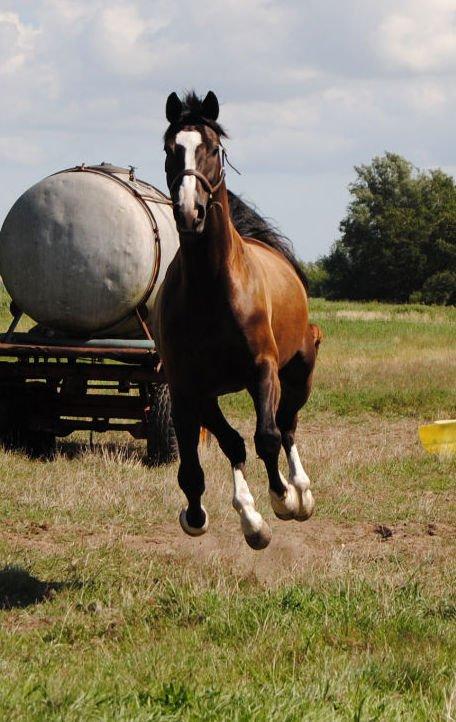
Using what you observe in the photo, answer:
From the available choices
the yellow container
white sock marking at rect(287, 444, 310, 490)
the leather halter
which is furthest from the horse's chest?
the yellow container

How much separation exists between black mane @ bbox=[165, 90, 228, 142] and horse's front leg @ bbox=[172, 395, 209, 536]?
5.06 ft

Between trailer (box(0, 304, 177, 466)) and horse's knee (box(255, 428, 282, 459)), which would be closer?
horse's knee (box(255, 428, 282, 459))

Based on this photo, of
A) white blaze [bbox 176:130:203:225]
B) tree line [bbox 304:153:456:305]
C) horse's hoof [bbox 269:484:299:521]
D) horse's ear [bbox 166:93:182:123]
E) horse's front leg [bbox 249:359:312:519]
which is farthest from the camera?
tree line [bbox 304:153:456:305]

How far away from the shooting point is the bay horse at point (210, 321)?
5.96 m

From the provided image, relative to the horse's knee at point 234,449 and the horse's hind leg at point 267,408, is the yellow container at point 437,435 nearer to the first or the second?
the horse's knee at point 234,449

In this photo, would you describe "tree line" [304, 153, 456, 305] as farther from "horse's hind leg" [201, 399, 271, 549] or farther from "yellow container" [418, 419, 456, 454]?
"horse's hind leg" [201, 399, 271, 549]

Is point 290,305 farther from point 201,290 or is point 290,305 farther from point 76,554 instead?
point 76,554

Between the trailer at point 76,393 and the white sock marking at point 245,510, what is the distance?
4926mm

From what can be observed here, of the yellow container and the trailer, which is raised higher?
the trailer

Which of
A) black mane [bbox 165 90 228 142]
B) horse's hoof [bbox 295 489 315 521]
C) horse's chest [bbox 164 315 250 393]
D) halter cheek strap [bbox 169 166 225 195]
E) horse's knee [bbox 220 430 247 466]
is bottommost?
horse's hoof [bbox 295 489 315 521]

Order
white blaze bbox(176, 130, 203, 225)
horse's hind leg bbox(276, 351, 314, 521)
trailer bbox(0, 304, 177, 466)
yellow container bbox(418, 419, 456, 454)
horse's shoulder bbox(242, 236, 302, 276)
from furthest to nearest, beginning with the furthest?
yellow container bbox(418, 419, 456, 454), trailer bbox(0, 304, 177, 466), horse's hind leg bbox(276, 351, 314, 521), horse's shoulder bbox(242, 236, 302, 276), white blaze bbox(176, 130, 203, 225)

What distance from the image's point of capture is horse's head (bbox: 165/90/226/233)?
5.66m

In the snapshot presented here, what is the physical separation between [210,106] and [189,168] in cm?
64

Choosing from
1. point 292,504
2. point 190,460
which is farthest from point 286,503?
point 190,460
